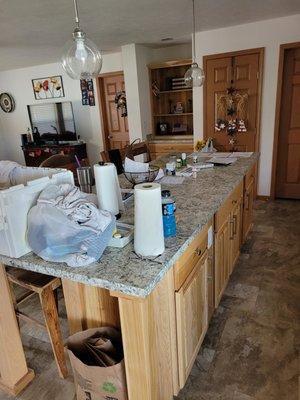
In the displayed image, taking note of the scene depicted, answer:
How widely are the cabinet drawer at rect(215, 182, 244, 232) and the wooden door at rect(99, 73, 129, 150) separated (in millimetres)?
3736

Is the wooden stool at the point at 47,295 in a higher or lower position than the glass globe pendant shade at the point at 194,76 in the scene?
lower

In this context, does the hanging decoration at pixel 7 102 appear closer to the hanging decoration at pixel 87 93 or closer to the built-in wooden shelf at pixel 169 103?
the hanging decoration at pixel 87 93

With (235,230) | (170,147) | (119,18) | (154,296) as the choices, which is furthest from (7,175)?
(170,147)

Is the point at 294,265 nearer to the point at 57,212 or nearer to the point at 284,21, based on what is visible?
the point at 57,212

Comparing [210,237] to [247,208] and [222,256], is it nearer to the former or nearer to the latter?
[222,256]

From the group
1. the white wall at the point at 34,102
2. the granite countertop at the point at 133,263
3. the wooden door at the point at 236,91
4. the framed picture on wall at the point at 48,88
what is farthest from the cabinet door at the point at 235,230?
the framed picture on wall at the point at 48,88

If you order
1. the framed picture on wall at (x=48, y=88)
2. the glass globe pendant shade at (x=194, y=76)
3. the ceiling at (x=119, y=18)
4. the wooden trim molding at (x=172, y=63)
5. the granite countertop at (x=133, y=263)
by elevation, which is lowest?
the granite countertop at (x=133, y=263)

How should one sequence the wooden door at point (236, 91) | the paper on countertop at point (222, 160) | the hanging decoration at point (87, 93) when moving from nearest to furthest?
the paper on countertop at point (222, 160) < the wooden door at point (236, 91) < the hanging decoration at point (87, 93)

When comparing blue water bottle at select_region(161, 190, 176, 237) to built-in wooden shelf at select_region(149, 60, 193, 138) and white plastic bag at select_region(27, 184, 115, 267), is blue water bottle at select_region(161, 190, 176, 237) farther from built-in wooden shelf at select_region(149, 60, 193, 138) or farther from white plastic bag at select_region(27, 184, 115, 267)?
built-in wooden shelf at select_region(149, 60, 193, 138)

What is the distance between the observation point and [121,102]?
5.49 m

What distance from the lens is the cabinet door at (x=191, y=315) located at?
4.40ft

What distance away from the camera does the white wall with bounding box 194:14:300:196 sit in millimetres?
3609

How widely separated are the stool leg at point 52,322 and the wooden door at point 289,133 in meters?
3.62

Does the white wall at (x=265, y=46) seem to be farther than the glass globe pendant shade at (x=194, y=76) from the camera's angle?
Yes
